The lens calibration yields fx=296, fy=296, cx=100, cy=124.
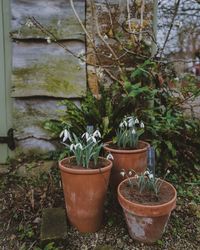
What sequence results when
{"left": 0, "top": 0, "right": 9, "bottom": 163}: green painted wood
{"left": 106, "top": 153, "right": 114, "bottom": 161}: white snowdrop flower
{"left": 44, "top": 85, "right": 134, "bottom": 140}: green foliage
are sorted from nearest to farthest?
1. {"left": 106, "top": 153, "right": 114, "bottom": 161}: white snowdrop flower
2. {"left": 44, "top": 85, "right": 134, "bottom": 140}: green foliage
3. {"left": 0, "top": 0, "right": 9, "bottom": 163}: green painted wood

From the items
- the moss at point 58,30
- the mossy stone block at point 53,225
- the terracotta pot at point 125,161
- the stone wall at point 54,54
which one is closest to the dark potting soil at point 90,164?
the terracotta pot at point 125,161

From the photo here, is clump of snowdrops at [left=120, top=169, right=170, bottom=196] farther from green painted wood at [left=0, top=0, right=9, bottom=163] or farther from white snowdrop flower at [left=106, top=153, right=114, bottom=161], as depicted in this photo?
green painted wood at [left=0, top=0, right=9, bottom=163]

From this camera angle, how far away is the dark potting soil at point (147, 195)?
1435 millimetres

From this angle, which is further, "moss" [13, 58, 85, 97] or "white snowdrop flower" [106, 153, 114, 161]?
"moss" [13, 58, 85, 97]

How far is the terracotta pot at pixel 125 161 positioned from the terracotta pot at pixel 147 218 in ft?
0.92

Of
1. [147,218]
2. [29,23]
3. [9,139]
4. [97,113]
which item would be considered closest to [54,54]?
[29,23]

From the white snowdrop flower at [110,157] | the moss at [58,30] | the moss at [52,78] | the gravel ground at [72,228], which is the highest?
the moss at [58,30]

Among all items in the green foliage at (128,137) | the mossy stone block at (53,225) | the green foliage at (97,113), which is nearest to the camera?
the mossy stone block at (53,225)

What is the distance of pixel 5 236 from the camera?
1.63 m

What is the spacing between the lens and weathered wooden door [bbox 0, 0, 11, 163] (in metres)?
2.17

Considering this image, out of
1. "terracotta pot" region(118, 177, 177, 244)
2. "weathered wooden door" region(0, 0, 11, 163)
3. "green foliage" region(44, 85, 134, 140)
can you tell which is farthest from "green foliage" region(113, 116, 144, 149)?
"weathered wooden door" region(0, 0, 11, 163)

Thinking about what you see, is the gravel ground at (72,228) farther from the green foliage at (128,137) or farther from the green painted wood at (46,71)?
the green painted wood at (46,71)

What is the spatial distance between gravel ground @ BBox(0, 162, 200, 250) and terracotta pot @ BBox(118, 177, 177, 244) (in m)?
0.07

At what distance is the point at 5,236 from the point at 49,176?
0.60 m
